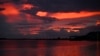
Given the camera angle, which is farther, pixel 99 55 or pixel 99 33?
pixel 99 33

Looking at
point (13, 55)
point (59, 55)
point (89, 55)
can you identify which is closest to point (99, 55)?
point (89, 55)

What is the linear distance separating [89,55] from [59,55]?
21.6 ft

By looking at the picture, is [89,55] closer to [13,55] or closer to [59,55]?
[59,55]

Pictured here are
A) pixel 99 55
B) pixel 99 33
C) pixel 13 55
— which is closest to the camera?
pixel 99 55

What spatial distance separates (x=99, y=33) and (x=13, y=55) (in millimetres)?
107765

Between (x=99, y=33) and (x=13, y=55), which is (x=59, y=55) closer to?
(x=13, y=55)

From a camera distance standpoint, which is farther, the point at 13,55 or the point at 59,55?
the point at 13,55

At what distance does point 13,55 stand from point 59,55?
11173 mm

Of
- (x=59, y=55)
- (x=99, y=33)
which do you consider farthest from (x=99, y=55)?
(x=99, y=33)

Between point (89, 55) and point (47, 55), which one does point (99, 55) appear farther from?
point (47, 55)

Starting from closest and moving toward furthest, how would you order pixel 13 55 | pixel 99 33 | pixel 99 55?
pixel 99 55, pixel 13 55, pixel 99 33

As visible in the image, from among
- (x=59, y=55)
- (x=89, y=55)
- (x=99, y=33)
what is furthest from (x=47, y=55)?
(x=99, y=33)

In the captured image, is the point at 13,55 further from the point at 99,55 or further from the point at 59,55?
the point at 99,55

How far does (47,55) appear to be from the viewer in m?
70.3
